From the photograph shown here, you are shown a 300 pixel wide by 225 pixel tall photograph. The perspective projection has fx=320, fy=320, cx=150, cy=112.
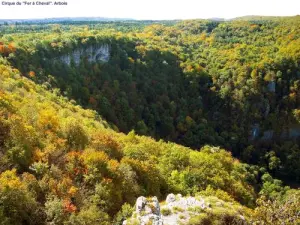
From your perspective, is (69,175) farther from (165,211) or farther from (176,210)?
(176,210)

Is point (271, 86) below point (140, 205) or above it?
below

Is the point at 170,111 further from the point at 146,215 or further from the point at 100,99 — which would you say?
the point at 146,215

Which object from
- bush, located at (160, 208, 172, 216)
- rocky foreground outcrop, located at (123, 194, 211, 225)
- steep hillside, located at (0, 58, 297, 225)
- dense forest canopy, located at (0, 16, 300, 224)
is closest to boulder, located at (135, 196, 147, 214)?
rocky foreground outcrop, located at (123, 194, 211, 225)

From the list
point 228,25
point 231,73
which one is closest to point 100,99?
point 231,73

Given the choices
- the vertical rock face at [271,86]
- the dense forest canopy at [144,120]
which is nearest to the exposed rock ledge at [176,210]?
the dense forest canopy at [144,120]

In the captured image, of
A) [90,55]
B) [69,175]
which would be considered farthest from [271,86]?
[69,175]

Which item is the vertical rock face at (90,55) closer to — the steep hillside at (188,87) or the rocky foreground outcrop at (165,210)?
the steep hillside at (188,87)
